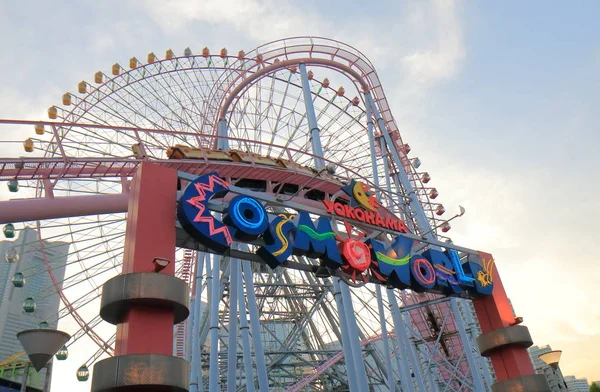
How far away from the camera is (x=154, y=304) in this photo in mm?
6848

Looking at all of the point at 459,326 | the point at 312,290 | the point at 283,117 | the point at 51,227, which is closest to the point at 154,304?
the point at 459,326

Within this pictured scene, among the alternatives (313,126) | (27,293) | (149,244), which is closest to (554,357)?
(149,244)

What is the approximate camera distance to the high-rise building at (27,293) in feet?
59.7

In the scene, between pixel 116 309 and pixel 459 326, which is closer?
pixel 116 309

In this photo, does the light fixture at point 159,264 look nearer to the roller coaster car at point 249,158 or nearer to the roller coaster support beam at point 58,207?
the roller coaster support beam at point 58,207

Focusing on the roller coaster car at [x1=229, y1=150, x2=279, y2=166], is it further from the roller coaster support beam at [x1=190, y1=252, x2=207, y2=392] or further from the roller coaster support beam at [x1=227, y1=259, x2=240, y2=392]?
the roller coaster support beam at [x1=190, y1=252, x2=207, y2=392]

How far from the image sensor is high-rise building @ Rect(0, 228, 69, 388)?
59.7 feet

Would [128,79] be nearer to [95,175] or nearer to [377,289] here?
[95,175]

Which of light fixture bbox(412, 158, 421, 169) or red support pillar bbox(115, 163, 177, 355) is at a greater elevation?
light fixture bbox(412, 158, 421, 169)

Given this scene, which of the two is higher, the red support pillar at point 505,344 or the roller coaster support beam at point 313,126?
the roller coaster support beam at point 313,126

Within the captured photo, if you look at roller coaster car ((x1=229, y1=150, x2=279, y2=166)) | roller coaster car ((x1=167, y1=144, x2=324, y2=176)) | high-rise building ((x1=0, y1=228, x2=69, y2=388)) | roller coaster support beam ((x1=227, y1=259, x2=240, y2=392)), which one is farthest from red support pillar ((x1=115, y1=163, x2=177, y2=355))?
high-rise building ((x1=0, y1=228, x2=69, y2=388))

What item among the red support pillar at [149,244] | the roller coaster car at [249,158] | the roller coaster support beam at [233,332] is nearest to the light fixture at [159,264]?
the red support pillar at [149,244]

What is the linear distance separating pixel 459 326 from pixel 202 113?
598 inches

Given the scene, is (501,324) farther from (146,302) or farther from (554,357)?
(146,302)
